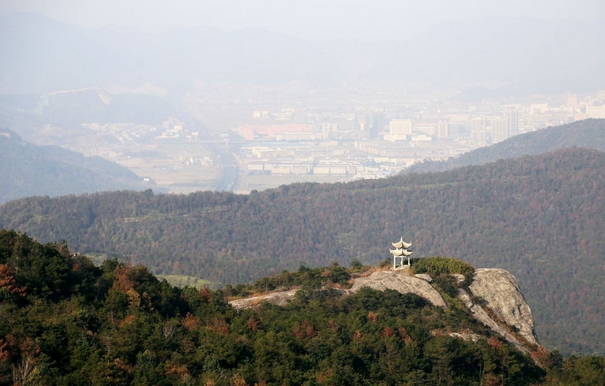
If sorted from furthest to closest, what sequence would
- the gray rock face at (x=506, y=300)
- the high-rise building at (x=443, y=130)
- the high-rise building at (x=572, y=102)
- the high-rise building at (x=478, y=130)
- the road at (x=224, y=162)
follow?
the high-rise building at (x=572, y=102) → the high-rise building at (x=443, y=130) → the high-rise building at (x=478, y=130) → the road at (x=224, y=162) → the gray rock face at (x=506, y=300)

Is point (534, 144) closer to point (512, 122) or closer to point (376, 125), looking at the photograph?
point (512, 122)

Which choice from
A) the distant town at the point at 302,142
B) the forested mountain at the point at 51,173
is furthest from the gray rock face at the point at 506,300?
the forested mountain at the point at 51,173

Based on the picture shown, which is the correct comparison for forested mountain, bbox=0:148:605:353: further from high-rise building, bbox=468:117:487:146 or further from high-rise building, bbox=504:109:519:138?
high-rise building, bbox=504:109:519:138

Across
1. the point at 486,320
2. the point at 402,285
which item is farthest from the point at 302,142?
the point at 486,320

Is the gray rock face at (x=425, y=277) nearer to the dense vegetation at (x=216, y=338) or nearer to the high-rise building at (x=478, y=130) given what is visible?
the dense vegetation at (x=216, y=338)

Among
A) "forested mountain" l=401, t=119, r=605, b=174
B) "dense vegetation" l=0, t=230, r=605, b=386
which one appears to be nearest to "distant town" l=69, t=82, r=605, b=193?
"forested mountain" l=401, t=119, r=605, b=174
